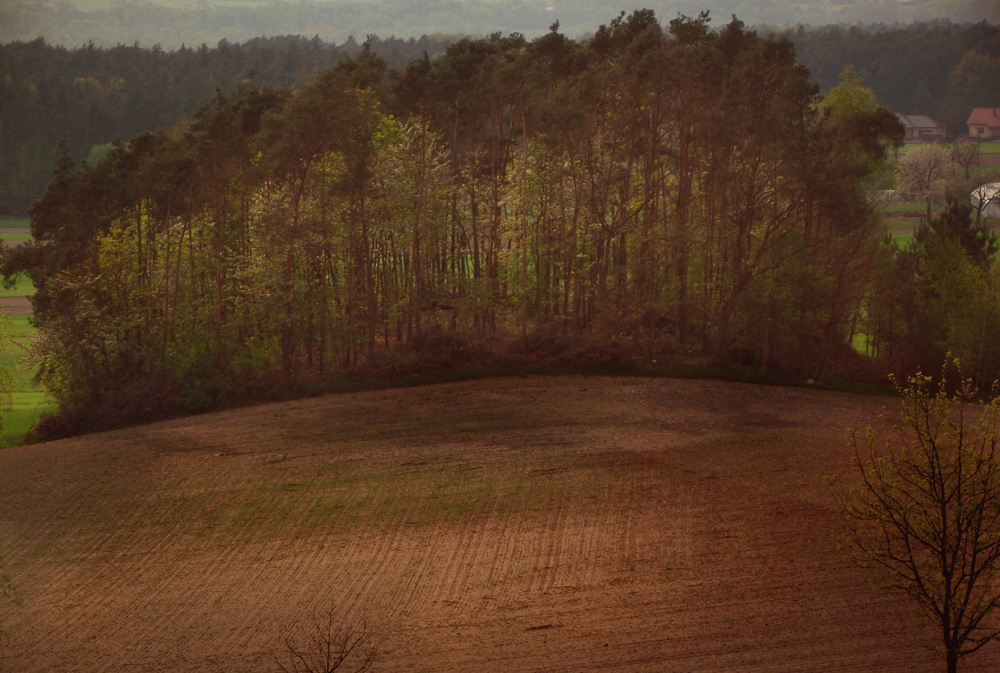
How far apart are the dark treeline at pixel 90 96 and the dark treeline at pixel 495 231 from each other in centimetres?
3062

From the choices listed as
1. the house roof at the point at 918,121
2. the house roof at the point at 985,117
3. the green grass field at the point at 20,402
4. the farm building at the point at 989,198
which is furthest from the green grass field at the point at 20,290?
the house roof at the point at 985,117

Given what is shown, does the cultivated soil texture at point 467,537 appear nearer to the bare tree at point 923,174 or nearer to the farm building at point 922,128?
the bare tree at point 923,174

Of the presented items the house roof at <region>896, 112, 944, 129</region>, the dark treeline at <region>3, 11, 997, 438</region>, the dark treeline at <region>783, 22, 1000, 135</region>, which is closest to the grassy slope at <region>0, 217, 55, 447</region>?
the dark treeline at <region>3, 11, 997, 438</region>

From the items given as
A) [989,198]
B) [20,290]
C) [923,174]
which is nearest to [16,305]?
[20,290]

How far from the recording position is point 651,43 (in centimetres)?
3991

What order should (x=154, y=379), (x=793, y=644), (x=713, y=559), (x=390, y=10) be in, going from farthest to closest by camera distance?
(x=390, y=10) → (x=154, y=379) → (x=713, y=559) → (x=793, y=644)

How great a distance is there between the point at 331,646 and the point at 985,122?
7312cm

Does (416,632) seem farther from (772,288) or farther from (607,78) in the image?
(607,78)

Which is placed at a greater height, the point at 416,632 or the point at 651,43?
the point at 651,43

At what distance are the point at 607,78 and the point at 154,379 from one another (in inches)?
874

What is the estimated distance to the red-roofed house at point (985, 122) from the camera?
73.1 meters

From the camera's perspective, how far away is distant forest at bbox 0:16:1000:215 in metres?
73.5

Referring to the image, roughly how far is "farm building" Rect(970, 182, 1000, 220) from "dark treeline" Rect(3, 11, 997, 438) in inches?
559

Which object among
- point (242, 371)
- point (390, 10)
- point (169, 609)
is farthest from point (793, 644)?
point (390, 10)
